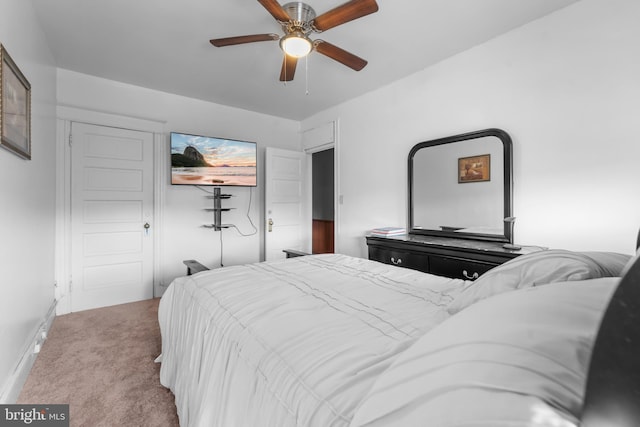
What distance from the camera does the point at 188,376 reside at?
1312mm

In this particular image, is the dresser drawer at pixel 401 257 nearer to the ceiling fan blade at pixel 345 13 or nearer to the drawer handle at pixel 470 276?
the drawer handle at pixel 470 276

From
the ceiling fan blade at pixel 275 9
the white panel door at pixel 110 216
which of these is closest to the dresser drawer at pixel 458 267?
the ceiling fan blade at pixel 275 9

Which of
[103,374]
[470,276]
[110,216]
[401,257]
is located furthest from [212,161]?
[470,276]

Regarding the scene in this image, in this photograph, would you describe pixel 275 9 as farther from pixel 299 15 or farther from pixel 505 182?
pixel 505 182

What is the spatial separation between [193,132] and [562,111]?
3937 millimetres

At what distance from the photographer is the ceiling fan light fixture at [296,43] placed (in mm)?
1949

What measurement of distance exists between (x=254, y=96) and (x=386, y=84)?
170 cm

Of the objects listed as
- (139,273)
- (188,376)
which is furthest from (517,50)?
(139,273)

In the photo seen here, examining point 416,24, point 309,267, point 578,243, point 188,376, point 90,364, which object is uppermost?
point 416,24

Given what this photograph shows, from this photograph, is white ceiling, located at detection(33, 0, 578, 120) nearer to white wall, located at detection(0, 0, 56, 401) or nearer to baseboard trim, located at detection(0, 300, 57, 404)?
white wall, located at detection(0, 0, 56, 401)

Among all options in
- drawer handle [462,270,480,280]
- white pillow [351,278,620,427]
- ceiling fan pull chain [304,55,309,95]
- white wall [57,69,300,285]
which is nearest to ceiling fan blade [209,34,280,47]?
ceiling fan pull chain [304,55,309,95]

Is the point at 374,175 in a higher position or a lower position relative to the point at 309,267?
higher

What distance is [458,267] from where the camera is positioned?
228 cm

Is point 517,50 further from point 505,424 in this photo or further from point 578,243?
point 505,424
